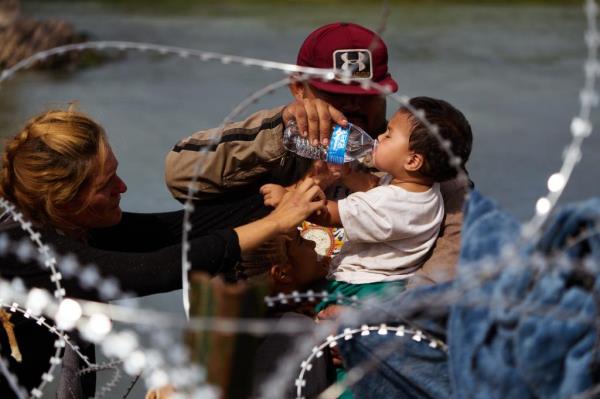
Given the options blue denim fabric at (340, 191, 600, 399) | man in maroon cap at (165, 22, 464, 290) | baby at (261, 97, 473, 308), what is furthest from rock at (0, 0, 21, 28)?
blue denim fabric at (340, 191, 600, 399)

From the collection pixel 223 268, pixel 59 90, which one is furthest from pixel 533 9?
pixel 223 268

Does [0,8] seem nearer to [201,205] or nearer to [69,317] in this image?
[201,205]

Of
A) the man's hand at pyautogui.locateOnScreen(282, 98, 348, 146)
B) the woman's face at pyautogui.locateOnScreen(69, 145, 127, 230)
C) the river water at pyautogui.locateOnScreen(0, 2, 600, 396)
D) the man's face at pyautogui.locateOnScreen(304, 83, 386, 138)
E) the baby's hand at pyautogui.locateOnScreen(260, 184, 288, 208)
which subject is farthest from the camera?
the river water at pyautogui.locateOnScreen(0, 2, 600, 396)

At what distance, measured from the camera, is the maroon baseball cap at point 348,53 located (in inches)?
107

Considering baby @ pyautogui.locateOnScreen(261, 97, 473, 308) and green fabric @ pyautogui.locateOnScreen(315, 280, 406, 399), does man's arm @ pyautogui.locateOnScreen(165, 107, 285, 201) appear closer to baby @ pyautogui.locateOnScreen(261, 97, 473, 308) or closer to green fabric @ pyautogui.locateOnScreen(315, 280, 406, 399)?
baby @ pyautogui.locateOnScreen(261, 97, 473, 308)

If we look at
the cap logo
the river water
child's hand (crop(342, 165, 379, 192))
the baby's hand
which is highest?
the river water

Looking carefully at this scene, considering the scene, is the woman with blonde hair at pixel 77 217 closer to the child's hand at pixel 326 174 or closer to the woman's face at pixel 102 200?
the woman's face at pixel 102 200

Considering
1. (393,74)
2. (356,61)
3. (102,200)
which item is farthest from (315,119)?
(393,74)

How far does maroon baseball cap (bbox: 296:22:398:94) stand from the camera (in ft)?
8.89

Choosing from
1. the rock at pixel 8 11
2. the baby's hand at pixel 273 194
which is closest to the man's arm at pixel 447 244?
the baby's hand at pixel 273 194

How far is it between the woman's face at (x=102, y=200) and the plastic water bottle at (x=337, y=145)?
1.55 feet

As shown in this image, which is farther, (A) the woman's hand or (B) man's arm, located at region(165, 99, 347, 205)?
(B) man's arm, located at region(165, 99, 347, 205)

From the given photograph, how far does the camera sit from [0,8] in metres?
7.58

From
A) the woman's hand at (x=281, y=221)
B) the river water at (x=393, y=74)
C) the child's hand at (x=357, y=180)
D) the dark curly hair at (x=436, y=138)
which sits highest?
the river water at (x=393, y=74)
